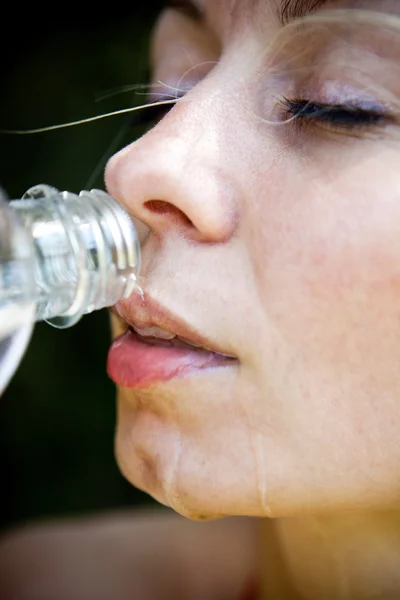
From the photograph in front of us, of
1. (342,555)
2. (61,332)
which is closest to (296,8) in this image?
(342,555)

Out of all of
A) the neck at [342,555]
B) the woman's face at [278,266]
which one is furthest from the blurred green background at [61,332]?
the woman's face at [278,266]

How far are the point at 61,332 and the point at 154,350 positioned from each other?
0.93m

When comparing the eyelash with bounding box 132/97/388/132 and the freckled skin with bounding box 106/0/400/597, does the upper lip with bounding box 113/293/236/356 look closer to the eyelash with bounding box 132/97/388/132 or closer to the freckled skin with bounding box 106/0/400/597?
the freckled skin with bounding box 106/0/400/597

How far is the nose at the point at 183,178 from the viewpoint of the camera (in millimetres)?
659

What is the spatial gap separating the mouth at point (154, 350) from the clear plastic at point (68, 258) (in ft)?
0.12

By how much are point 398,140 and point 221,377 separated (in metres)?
0.22

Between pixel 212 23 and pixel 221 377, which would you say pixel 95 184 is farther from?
pixel 221 377

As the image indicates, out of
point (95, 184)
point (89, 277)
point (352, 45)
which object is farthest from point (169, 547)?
point (352, 45)

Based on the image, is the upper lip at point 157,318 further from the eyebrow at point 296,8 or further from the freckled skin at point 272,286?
the eyebrow at point 296,8

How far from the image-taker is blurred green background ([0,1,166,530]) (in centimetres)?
156

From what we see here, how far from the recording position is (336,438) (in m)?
0.67

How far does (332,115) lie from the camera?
0.67m

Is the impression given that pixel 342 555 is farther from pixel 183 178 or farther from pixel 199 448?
pixel 183 178

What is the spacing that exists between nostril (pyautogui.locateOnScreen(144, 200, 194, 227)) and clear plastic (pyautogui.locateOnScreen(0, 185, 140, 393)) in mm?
32
